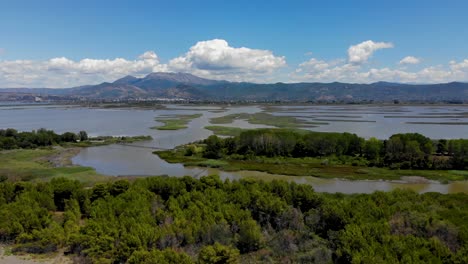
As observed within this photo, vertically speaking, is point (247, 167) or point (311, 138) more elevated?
point (311, 138)

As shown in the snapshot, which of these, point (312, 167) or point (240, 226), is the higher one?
point (240, 226)

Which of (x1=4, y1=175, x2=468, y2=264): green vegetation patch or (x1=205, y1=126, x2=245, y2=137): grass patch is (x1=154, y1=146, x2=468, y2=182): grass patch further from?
(x1=205, y1=126, x2=245, y2=137): grass patch

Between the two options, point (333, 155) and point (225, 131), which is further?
point (225, 131)

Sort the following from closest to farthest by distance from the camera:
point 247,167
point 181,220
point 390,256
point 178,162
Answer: point 390,256 → point 181,220 → point 247,167 → point 178,162

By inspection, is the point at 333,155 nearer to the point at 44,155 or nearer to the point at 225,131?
the point at 225,131

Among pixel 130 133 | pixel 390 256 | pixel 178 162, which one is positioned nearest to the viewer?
pixel 390 256

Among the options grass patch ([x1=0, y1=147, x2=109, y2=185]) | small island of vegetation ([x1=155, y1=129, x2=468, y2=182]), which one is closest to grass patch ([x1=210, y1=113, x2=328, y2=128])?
small island of vegetation ([x1=155, y1=129, x2=468, y2=182])

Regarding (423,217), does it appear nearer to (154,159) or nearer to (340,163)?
(340,163)

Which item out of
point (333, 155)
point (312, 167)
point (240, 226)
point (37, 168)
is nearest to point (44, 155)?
point (37, 168)

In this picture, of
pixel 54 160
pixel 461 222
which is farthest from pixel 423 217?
pixel 54 160
